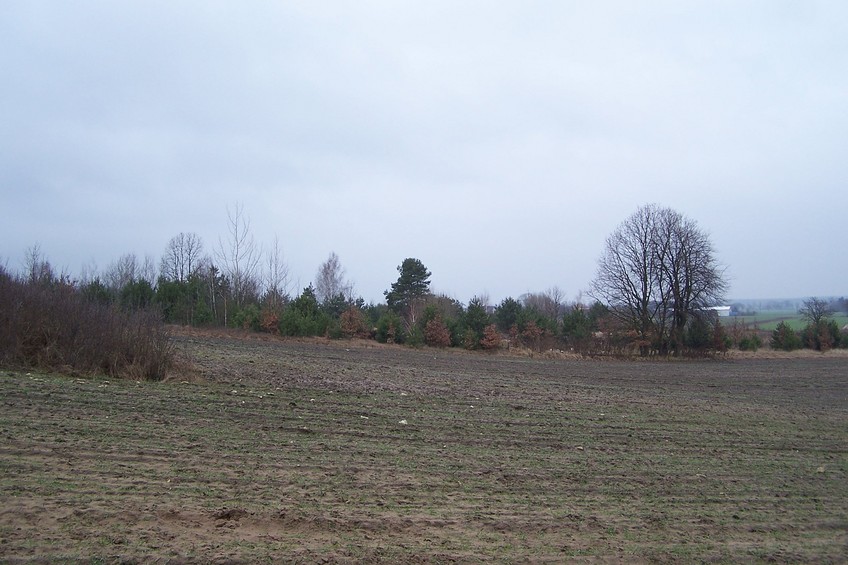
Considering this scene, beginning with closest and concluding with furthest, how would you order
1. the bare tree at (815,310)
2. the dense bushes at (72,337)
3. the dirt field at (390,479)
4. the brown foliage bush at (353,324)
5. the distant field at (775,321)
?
the dirt field at (390,479) < the dense bushes at (72,337) < the brown foliage bush at (353,324) < the distant field at (775,321) < the bare tree at (815,310)

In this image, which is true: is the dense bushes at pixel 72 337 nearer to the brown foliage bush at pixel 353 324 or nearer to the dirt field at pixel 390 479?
the dirt field at pixel 390 479

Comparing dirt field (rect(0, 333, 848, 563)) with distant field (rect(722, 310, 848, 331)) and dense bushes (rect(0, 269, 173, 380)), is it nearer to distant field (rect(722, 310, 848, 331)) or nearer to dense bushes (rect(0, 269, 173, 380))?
dense bushes (rect(0, 269, 173, 380))

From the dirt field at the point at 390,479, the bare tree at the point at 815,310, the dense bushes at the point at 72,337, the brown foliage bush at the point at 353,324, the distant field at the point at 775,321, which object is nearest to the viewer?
the dirt field at the point at 390,479

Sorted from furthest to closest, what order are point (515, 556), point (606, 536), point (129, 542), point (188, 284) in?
point (188, 284)
point (606, 536)
point (515, 556)
point (129, 542)

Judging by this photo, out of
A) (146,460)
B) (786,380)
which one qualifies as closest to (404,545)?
(146,460)

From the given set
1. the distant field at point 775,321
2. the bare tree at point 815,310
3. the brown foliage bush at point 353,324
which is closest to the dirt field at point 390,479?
the brown foliage bush at point 353,324

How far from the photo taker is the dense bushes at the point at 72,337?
12.4m

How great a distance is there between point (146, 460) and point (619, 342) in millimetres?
37573

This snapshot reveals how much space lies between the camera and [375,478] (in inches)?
263

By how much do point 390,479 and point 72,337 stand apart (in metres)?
9.24

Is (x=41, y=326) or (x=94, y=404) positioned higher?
(x=41, y=326)

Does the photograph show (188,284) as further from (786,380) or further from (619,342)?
(786,380)

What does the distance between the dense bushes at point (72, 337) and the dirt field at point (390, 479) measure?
942mm

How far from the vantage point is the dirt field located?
4988 millimetres
